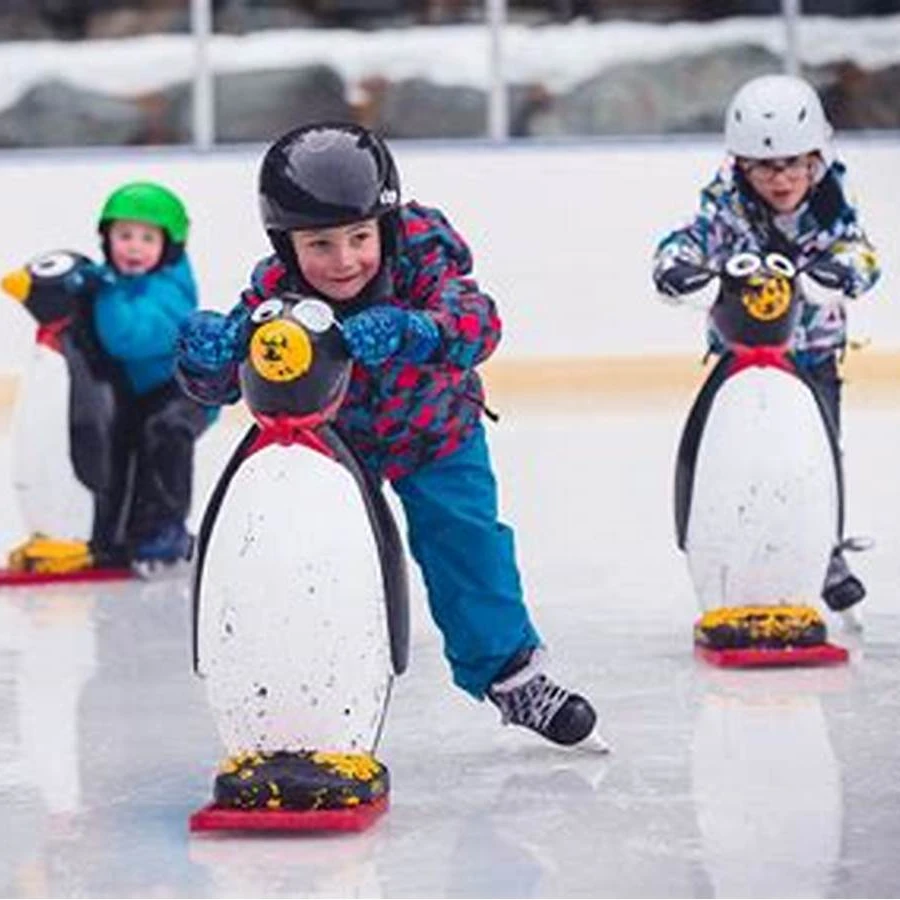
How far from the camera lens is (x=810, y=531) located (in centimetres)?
690

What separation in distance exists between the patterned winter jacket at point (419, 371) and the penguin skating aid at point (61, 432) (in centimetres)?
281

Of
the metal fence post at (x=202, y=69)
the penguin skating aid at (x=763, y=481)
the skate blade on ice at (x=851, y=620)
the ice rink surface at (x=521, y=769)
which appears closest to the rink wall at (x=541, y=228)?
the metal fence post at (x=202, y=69)

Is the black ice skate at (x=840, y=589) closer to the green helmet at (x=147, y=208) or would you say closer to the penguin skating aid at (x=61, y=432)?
the penguin skating aid at (x=61, y=432)

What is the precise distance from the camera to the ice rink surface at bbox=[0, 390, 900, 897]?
5.20 metres

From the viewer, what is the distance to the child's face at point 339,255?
553 cm

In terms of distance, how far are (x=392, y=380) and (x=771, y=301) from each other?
1371mm

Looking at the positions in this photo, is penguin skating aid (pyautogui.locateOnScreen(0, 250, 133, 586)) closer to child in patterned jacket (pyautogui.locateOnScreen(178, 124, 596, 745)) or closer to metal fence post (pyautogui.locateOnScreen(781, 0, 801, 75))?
child in patterned jacket (pyautogui.locateOnScreen(178, 124, 596, 745))

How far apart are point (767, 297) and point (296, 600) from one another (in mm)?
1814

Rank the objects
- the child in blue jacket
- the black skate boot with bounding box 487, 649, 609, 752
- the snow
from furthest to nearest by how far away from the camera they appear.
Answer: the snow, the child in blue jacket, the black skate boot with bounding box 487, 649, 609, 752

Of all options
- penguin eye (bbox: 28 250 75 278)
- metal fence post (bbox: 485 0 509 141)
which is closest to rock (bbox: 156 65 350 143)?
metal fence post (bbox: 485 0 509 141)

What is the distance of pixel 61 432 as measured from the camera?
8562 millimetres

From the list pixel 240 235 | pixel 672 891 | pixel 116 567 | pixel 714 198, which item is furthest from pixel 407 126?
pixel 672 891

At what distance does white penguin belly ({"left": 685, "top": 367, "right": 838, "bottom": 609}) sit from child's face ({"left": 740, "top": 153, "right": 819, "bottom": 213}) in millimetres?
486

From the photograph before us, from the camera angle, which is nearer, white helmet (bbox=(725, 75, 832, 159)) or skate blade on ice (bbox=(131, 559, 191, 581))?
white helmet (bbox=(725, 75, 832, 159))
